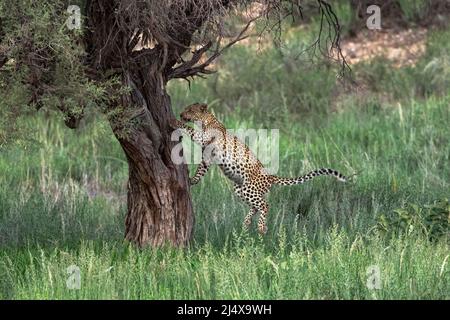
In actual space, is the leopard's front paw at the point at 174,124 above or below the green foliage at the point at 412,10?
below

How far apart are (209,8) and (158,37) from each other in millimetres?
410

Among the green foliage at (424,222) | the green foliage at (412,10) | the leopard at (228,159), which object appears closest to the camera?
the green foliage at (424,222)

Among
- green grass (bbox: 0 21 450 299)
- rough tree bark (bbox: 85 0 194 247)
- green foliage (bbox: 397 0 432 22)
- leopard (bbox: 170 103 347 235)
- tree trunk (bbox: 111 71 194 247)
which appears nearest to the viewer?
green grass (bbox: 0 21 450 299)

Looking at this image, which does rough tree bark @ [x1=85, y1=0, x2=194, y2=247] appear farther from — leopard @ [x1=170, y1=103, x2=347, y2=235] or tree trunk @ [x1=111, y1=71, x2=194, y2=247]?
leopard @ [x1=170, y1=103, x2=347, y2=235]

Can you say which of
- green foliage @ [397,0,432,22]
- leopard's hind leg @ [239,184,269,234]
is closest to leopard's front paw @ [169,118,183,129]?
leopard's hind leg @ [239,184,269,234]

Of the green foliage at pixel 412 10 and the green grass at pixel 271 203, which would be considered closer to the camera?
the green grass at pixel 271 203

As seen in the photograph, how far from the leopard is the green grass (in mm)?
271

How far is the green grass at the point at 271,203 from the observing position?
25.8 ft

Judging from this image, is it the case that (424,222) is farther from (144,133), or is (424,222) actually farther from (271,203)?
(144,133)

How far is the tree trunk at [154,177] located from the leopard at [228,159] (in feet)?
0.63

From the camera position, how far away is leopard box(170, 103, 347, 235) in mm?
9602

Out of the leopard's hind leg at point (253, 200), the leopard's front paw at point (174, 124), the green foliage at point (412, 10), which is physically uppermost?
the green foliage at point (412, 10)

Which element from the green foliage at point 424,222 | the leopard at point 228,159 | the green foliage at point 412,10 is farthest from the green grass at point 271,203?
the green foliage at point 412,10

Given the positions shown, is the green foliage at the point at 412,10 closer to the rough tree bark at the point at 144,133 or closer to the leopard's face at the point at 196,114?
the leopard's face at the point at 196,114
